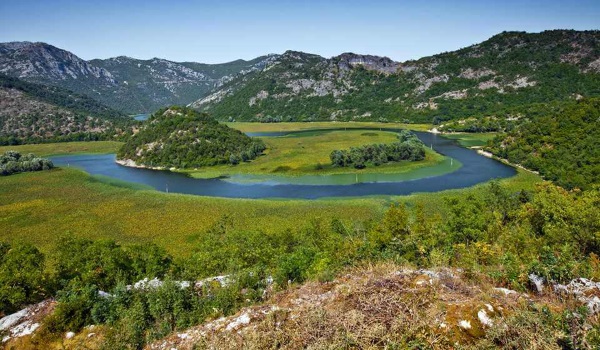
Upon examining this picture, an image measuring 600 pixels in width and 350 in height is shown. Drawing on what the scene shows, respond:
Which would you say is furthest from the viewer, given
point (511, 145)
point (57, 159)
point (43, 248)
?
point (57, 159)

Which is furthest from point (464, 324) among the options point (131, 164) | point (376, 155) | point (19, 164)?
point (19, 164)

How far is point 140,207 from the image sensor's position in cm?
7575

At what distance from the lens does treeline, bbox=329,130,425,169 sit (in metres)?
112

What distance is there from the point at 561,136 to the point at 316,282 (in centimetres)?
11421

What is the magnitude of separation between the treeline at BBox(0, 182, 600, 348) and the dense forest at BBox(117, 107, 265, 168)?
71.1 meters

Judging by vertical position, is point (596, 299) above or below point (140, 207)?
above

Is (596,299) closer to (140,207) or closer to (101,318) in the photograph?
(101,318)

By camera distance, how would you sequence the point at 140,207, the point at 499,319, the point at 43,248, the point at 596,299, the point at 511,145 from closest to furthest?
the point at 499,319 → the point at 596,299 → the point at 43,248 → the point at 140,207 → the point at 511,145

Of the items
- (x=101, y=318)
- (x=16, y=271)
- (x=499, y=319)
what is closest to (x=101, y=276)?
(x=16, y=271)

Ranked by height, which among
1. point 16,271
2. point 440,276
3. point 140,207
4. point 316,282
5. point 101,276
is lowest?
point 140,207

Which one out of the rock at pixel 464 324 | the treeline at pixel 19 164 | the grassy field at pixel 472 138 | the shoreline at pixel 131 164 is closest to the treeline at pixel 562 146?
the grassy field at pixel 472 138

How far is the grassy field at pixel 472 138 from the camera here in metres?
152

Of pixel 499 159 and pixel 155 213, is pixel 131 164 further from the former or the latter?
pixel 499 159

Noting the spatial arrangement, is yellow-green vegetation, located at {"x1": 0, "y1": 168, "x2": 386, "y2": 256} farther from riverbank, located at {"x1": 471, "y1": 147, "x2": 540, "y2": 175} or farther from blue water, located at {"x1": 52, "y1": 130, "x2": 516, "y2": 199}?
riverbank, located at {"x1": 471, "y1": 147, "x2": 540, "y2": 175}
